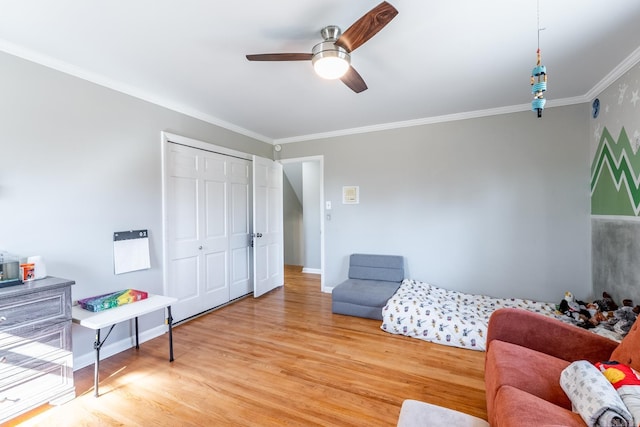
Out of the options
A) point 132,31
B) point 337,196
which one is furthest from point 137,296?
point 337,196

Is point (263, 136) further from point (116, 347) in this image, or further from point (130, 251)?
point (116, 347)

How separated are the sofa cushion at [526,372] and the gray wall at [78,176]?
10.1ft

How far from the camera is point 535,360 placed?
5.07ft

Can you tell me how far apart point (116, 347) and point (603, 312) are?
467 cm

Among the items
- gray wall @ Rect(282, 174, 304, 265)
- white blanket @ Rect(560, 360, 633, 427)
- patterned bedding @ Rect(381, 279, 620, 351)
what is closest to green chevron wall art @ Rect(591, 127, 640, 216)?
patterned bedding @ Rect(381, 279, 620, 351)

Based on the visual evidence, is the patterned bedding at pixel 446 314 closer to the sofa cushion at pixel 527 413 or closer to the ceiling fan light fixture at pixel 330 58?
the sofa cushion at pixel 527 413

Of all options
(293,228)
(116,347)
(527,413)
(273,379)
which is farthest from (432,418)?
(293,228)

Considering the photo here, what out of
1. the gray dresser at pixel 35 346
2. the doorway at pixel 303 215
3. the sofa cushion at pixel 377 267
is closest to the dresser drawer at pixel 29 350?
the gray dresser at pixel 35 346

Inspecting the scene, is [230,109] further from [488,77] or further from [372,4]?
[488,77]

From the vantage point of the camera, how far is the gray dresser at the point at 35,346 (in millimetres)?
1721

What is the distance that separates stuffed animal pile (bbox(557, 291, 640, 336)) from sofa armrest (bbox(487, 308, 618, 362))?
1.08 metres

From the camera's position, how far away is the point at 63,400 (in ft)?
6.33

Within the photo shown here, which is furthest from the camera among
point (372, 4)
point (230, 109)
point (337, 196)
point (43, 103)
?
point (337, 196)

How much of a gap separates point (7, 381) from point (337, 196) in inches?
148
